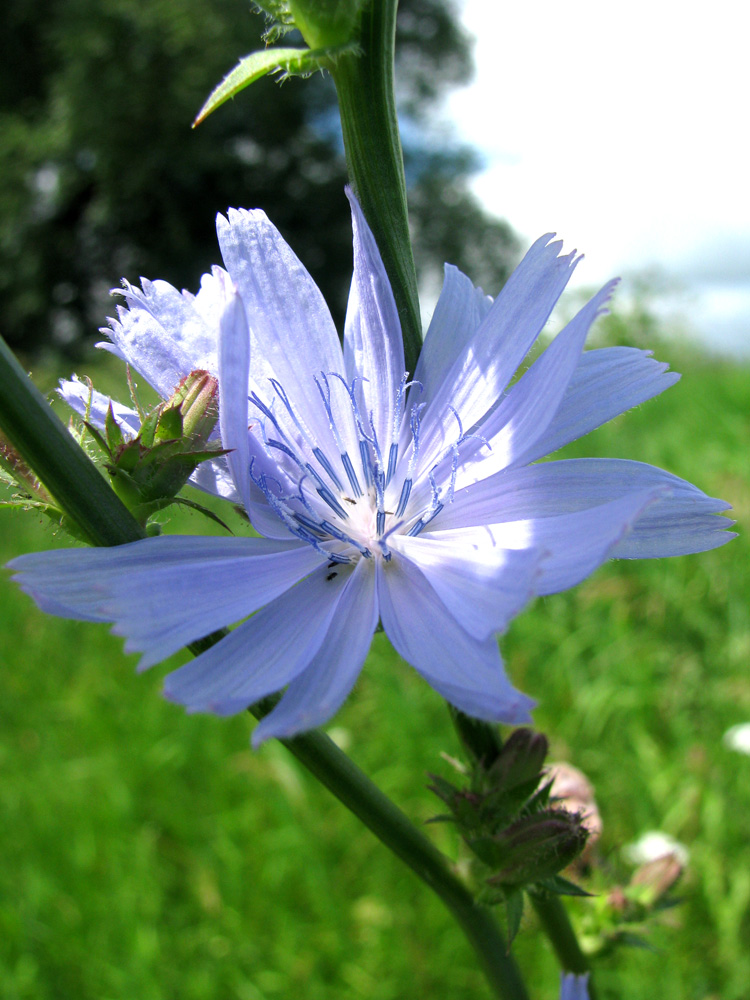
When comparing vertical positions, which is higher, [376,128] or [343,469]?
[376,128]

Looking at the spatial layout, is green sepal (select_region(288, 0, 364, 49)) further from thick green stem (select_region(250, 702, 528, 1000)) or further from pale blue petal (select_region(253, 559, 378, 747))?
thick green stem (select_region(250, 702, 528, 1000))

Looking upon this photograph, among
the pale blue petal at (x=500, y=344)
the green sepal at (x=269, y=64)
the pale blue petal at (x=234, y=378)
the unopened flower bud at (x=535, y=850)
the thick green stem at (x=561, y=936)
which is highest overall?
the green sepal at (x=269, y=64)

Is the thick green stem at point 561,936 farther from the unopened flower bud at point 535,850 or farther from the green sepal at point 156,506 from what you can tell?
the green sepal at point 156,506

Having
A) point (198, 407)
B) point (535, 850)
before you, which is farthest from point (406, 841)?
point (198, 407)

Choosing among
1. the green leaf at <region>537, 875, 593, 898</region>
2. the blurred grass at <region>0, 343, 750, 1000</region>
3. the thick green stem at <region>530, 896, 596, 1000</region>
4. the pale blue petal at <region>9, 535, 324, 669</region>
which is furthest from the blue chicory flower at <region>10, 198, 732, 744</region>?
the blurred grass at <region>0, 343, 750, 1000</region>

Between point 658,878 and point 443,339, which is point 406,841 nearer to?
point 443,339

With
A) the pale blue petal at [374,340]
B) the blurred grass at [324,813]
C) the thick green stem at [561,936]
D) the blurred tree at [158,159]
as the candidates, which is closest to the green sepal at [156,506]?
the pale blue petal at [374,340]

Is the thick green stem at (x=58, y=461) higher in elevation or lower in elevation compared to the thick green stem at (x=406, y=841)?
higher
